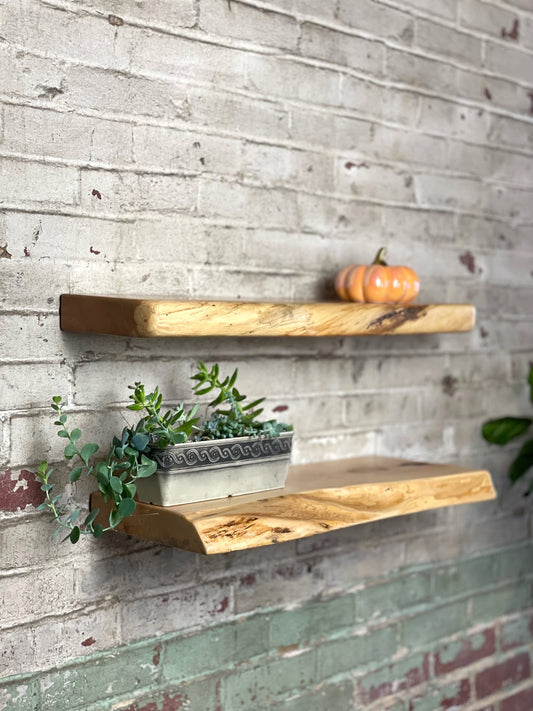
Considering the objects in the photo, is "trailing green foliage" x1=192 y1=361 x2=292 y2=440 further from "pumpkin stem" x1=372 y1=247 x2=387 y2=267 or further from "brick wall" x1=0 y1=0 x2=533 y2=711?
"pumpkin stem" x1=372 y1=247 x2=387 y2=267

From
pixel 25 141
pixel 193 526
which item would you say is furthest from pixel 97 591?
pixel 25 141

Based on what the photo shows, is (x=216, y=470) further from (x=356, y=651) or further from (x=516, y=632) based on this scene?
(x=516, y=632)

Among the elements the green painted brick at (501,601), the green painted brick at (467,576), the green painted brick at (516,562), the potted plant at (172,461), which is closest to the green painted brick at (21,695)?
the potted plant at (172,461)

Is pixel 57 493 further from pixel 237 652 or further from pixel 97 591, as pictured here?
pixel 237 652

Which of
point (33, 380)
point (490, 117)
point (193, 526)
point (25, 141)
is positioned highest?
point (490, 117)

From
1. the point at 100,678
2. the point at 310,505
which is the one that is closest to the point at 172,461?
the point at 310,505

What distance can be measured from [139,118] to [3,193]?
297mm

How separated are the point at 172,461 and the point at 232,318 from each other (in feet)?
0.80

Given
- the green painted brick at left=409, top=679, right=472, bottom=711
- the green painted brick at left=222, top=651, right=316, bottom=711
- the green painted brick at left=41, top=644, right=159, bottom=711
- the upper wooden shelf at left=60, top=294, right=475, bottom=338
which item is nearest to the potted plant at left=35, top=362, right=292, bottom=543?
the upper wooden shelf at left=60, top=294, right=475, bottom=338

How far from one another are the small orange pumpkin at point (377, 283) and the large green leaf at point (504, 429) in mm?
584

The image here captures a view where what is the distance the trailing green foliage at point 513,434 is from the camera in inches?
87.2

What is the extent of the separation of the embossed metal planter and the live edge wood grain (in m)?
0.02

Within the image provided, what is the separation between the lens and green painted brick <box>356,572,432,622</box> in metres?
1.99

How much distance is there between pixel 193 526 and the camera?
4.26ft
